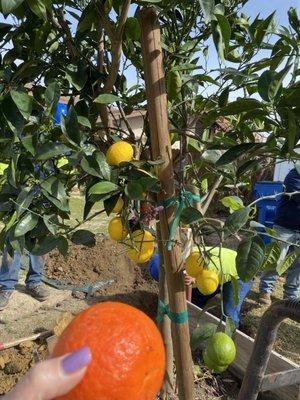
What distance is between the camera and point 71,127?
40.0 inches

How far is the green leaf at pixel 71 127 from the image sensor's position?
3.29 ft

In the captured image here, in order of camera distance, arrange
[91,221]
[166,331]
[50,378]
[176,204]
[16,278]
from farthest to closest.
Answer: [91,221], [16,278], [166,331], [176,204], [50,378]

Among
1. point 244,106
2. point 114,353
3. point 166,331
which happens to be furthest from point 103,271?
point 114,353

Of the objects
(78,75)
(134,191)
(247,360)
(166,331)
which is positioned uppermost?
(78,75)

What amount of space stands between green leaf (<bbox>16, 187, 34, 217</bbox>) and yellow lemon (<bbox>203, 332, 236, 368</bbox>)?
0.65 meters

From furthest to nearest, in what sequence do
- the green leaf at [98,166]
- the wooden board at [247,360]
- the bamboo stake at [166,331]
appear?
the wooden board at [247,360]
the bamboo stake at [166,331]
the green leaf at [98,166]

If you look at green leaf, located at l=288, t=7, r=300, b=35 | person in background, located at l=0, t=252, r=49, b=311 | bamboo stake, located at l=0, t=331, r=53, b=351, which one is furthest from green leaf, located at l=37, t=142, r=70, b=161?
person in background, located at l=0, t=252, r=49, b=311

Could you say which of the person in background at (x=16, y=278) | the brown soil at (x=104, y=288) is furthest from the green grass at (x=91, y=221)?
the person in background at (x=16, y=278)

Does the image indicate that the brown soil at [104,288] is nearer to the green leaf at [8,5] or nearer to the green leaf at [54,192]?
the green leaf at [54,192]

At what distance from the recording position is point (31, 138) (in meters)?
1.06

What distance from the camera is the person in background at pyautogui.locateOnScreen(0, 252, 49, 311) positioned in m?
3.73

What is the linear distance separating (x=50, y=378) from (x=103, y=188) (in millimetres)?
479

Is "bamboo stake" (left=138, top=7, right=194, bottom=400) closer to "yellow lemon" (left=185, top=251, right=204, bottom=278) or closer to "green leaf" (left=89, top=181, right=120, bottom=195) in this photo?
"yellow lemon" (left=185, top=251, right=204, bottom=278)

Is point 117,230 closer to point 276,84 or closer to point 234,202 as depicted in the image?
point 234,202
